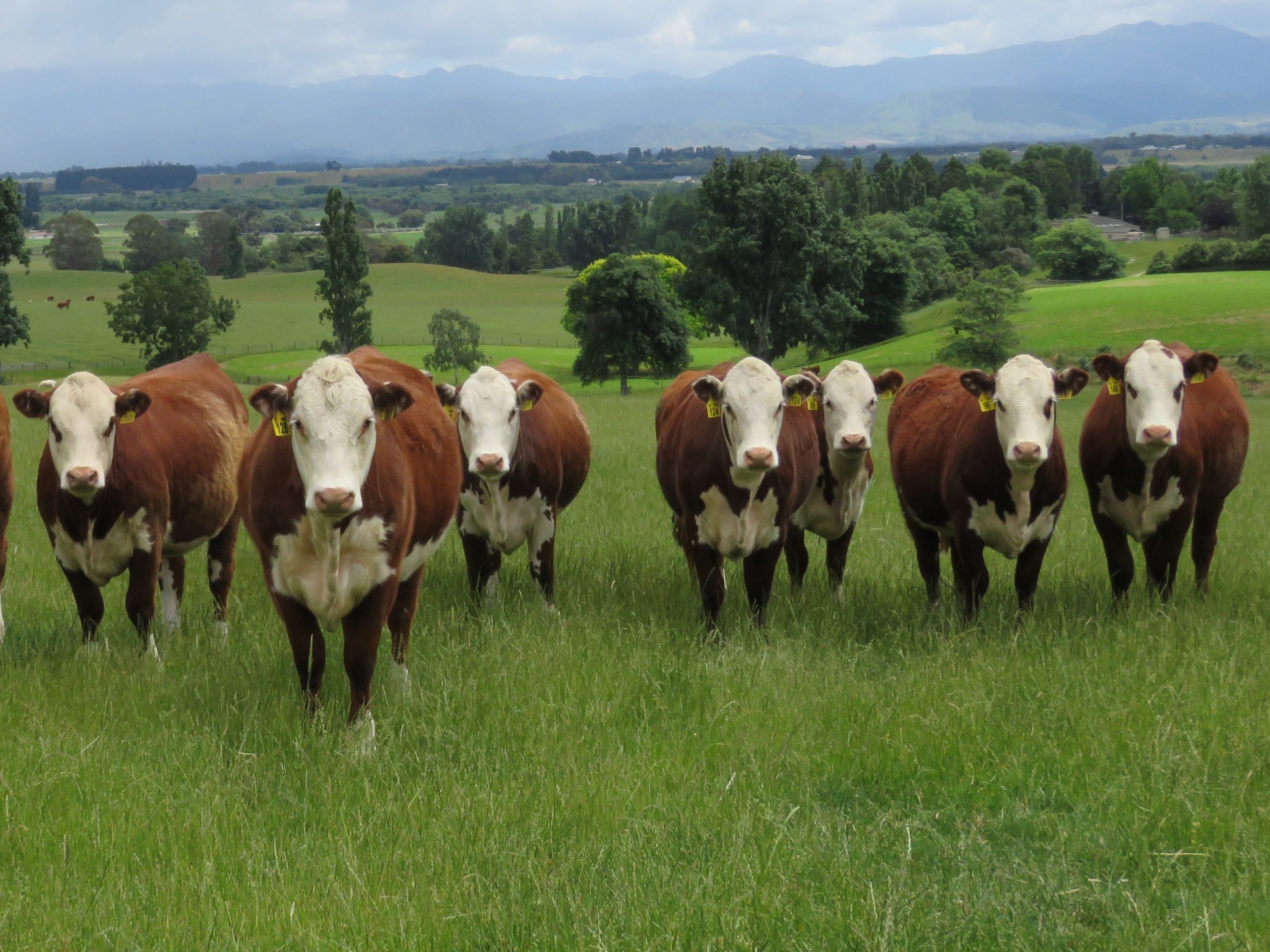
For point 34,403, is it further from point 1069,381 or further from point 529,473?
point 1069,381

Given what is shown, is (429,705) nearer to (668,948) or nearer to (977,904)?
(668,948)

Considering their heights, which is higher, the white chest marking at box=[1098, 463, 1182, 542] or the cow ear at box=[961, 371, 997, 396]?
the cow ear at box=[961, 371, 997, 396]

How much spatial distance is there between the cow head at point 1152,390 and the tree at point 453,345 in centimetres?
6168

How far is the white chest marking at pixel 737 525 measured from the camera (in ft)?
28.9

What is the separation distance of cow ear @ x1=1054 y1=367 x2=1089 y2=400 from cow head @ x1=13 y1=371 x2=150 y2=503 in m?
6.33

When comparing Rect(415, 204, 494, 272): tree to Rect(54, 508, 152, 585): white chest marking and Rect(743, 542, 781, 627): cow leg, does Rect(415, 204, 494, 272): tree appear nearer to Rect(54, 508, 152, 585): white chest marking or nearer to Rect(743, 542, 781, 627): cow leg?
Rect(743, 542, 781, 627): cow leg

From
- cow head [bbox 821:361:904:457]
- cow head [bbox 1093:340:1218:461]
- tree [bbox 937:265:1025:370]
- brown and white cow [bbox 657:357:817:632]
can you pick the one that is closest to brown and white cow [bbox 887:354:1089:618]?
cow head [bbox 1093:340:1218:461]

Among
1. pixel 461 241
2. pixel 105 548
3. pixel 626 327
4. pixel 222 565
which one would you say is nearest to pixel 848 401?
pixel 222 565

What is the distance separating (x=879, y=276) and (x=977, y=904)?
74424mm

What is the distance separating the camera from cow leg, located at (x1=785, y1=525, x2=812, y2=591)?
34.9 feet

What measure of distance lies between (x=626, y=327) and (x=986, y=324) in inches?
761

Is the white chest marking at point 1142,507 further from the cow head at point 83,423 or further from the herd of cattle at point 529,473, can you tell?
the cow head at point 83,423

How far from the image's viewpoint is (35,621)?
31.3ft

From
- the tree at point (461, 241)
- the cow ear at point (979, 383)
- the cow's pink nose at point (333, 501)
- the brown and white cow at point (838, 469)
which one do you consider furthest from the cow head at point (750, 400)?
the tree at point (461, 241)
